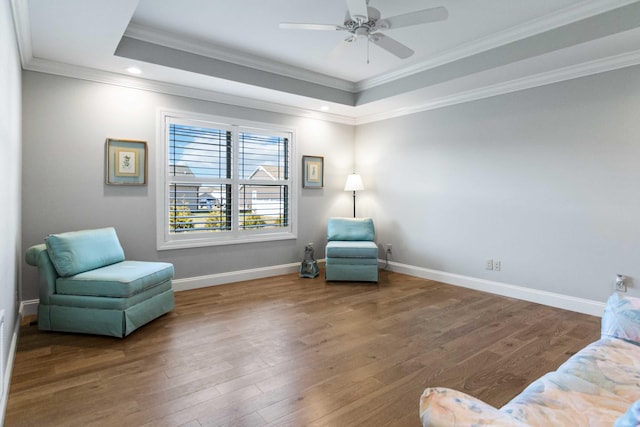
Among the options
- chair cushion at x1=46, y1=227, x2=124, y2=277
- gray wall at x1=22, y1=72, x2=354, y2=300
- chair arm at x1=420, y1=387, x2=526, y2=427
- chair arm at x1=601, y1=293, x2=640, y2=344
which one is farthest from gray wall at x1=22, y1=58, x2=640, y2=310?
chair arm at x1=420, y1=387, x2=526, y2=427

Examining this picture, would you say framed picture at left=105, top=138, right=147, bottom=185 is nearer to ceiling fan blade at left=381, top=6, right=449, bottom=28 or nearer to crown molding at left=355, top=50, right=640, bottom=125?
ceiling fan blade at left=381, top=6, right=449, bottom=28

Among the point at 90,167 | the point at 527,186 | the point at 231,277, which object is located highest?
the point at 90,167

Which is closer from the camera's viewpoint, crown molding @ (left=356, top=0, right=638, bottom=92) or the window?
crown molding @ (left=356, top=0, right=638, bottom=92)

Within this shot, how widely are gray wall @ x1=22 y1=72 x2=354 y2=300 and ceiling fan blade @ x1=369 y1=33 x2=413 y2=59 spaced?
2339 millimetres

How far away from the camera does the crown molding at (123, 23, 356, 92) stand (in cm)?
339

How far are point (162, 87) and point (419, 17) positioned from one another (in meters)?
2.97

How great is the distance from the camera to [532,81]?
3.85m

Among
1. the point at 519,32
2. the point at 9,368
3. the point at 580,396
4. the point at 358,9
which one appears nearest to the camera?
the point at 580,396

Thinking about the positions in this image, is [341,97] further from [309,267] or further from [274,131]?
[309,267]

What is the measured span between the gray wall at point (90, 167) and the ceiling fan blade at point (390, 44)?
234cm

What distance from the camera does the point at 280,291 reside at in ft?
14.1

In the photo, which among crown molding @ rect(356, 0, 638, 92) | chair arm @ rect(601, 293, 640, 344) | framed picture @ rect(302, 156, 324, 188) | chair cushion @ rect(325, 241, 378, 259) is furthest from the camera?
framed picture @ rect(302, 156, 324, 188)

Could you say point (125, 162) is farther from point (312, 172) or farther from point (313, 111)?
point (313, 111)

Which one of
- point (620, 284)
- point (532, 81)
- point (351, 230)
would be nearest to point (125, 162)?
point (351, 230)
